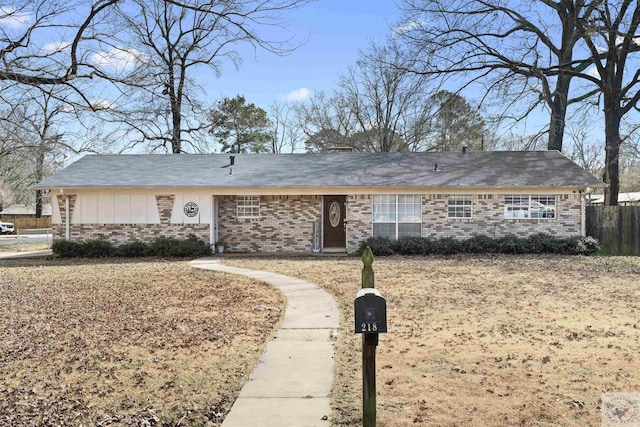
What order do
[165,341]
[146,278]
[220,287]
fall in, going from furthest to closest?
[146,278] → [220,287] → [165,341]

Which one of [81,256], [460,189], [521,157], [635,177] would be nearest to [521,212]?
[460,189]

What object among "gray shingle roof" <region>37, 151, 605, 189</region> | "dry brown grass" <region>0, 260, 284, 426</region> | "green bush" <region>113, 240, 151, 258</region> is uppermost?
"gray shingle roof" <region>37, 151, 605, 189</region>

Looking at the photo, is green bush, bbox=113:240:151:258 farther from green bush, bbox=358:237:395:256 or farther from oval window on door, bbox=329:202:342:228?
green bush, bbox=358:237:395:256

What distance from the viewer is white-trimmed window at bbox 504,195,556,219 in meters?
18.4

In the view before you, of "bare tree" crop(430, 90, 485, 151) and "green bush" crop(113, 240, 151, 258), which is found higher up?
"bare tree" crop(430, 90, 485, 151)

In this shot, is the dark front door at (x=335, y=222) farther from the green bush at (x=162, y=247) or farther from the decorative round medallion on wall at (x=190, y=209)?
the green bush at (x=162, y=247)

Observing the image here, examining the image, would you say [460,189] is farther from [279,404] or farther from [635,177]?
[635,177]

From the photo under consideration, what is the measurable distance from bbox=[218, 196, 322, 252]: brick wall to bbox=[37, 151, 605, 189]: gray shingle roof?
920 mm

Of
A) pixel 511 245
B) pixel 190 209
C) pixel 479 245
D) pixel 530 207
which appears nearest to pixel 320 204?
pixel 190 209

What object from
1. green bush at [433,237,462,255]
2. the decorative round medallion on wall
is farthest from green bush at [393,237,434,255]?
the decorative round medallion on wall

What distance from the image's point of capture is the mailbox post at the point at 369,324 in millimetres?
3602

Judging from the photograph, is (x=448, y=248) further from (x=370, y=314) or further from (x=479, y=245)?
(x=370, y=314)

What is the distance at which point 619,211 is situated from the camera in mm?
18984

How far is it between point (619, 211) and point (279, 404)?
18.6 meters
